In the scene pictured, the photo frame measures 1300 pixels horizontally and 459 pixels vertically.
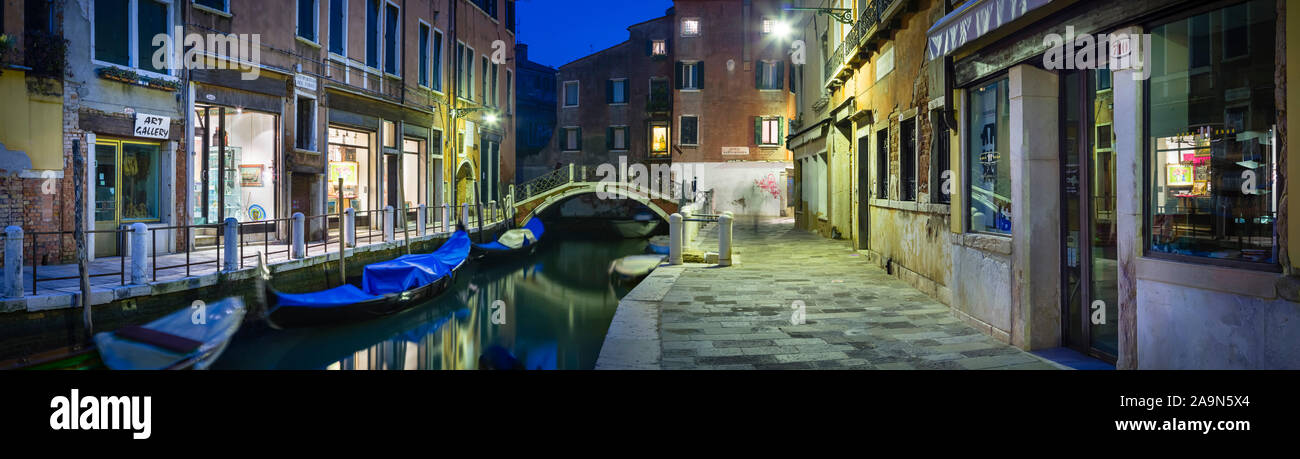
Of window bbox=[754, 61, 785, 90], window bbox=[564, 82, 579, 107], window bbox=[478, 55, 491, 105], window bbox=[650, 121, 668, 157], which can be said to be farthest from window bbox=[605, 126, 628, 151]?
window bbox=[478, 55, 491, 105]

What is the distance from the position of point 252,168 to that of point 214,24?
2.62 m

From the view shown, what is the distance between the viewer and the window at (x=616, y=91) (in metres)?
33.0

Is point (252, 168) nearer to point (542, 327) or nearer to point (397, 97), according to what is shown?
point (397, 97)

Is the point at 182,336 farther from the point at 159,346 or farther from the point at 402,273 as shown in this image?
the point at 402,273

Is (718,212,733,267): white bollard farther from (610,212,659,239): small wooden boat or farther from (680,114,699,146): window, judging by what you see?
(680,114,699,146): window

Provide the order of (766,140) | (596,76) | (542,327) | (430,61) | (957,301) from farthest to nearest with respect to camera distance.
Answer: (596,76)
(766,140)
(430,61)
(542,327)
(957,301)

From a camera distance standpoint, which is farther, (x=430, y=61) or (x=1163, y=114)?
(x=430, y=61)

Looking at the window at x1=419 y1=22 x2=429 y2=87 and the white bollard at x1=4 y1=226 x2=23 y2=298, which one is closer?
the white bollard at x1=4 y1=226 x2=23 y2=298

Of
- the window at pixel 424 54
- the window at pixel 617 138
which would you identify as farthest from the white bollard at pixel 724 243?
the window at pixel 617 138

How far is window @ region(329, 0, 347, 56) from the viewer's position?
1523 cm

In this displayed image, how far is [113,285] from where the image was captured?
8445 millimetres

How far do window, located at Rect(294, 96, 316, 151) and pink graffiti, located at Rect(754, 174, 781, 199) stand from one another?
64.3 ft
